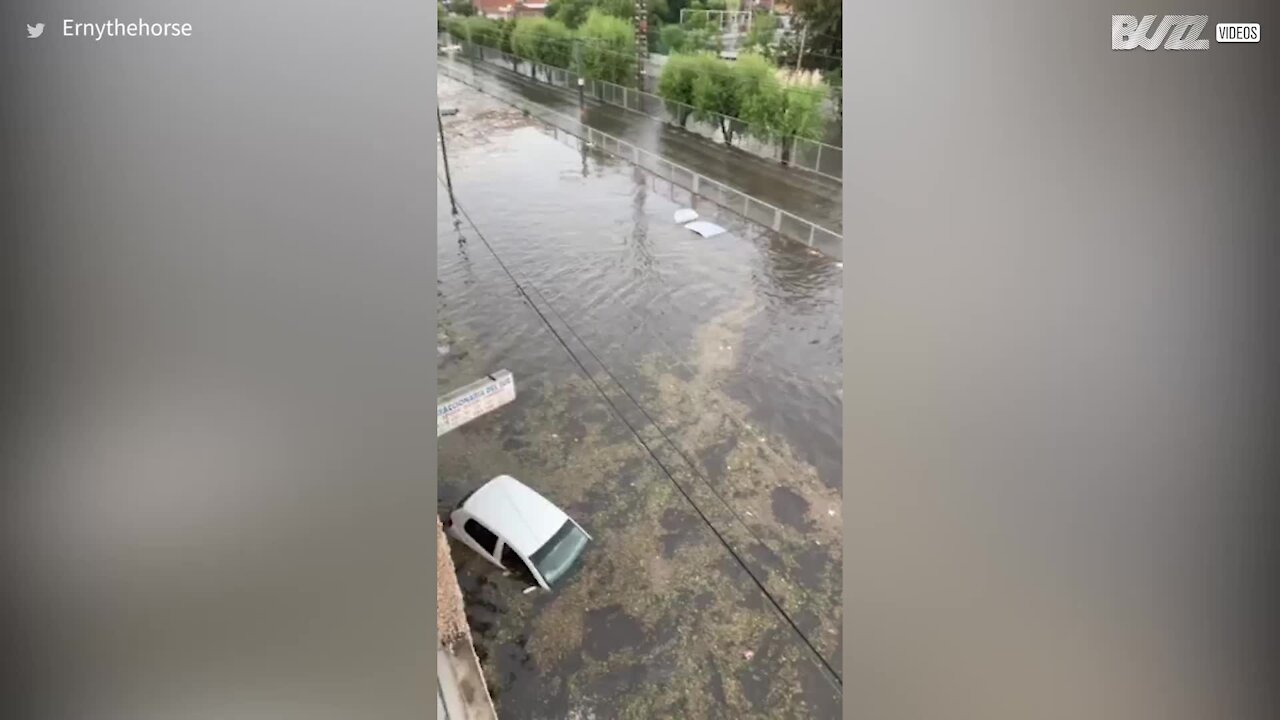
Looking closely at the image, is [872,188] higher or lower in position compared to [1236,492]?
higher

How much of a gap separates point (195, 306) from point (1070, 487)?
1.65 meters

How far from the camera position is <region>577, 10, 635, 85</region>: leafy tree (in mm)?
1373

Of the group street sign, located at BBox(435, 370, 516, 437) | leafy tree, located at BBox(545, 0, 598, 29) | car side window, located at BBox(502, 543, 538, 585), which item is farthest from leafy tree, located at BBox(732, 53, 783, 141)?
car side window, located at BBox(502, 543, 538, 585)

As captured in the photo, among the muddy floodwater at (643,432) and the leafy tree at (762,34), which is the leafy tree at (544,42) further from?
the leafy tree at (762,34)

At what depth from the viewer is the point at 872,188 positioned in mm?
1296

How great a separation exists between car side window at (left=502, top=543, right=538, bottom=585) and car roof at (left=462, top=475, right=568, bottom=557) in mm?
27

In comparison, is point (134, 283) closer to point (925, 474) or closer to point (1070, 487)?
point (925, 474)

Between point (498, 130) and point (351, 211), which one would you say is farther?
point (498, 130)

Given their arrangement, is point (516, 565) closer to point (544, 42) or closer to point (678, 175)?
point (678, 175)

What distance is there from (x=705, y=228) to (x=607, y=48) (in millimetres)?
420

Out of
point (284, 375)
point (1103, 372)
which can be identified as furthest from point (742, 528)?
point (284, 375)

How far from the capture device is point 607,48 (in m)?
1.40

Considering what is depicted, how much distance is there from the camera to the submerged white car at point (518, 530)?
126cm

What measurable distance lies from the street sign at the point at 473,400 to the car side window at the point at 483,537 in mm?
186
